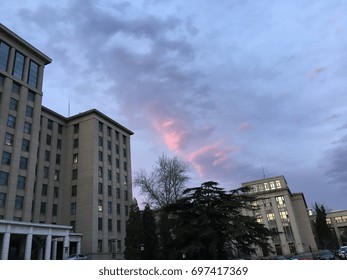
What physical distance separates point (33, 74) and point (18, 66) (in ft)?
10.6

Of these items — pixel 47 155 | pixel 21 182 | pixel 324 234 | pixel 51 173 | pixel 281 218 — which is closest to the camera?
pixel 21 182

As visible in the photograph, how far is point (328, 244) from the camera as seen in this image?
9106 cm

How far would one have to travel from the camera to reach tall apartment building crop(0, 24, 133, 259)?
1703 inches

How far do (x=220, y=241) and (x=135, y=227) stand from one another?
61.8 feet

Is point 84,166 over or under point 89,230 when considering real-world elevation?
over

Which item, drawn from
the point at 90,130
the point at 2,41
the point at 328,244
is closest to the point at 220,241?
the point at 90,130

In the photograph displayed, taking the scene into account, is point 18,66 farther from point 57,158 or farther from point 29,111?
point 57,158

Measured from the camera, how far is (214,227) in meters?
27.0

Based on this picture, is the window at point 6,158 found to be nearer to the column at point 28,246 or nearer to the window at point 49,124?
the column at point 28,246

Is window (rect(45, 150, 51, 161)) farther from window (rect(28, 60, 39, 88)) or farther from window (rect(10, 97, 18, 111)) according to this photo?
window (rect(28, 60, 39, 88))

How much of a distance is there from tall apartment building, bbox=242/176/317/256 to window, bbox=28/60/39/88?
61211mm

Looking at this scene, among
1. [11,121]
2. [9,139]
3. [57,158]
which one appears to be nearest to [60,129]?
[57,158]
